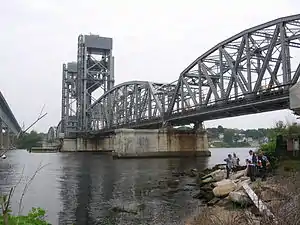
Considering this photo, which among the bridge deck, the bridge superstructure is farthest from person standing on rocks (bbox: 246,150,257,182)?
the bridge deck

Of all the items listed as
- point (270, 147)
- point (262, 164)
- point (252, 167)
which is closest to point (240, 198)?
point (252, 167)

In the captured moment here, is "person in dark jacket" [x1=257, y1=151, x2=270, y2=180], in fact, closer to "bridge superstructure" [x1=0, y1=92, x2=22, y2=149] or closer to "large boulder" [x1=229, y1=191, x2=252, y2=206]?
"large boulder" [x1=229, y1=191, x2=252, y2=206]

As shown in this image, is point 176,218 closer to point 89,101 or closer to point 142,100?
point 142,100

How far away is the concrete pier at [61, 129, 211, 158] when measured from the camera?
75.9 m

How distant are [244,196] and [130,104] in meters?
98.9

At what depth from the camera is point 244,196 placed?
48.7ft

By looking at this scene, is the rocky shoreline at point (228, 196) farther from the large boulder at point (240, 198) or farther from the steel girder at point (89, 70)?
the steel girder at point (89, 70)

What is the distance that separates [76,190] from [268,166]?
1399cm

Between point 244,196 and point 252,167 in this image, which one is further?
point 252,167

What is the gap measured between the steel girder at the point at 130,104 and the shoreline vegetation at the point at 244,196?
60.1 meters

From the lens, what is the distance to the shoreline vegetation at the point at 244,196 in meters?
6.48

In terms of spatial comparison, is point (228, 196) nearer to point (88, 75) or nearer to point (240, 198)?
point (240, 198)

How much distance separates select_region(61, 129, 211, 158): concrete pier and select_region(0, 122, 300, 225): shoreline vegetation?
45.7 m

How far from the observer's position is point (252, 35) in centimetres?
5819
